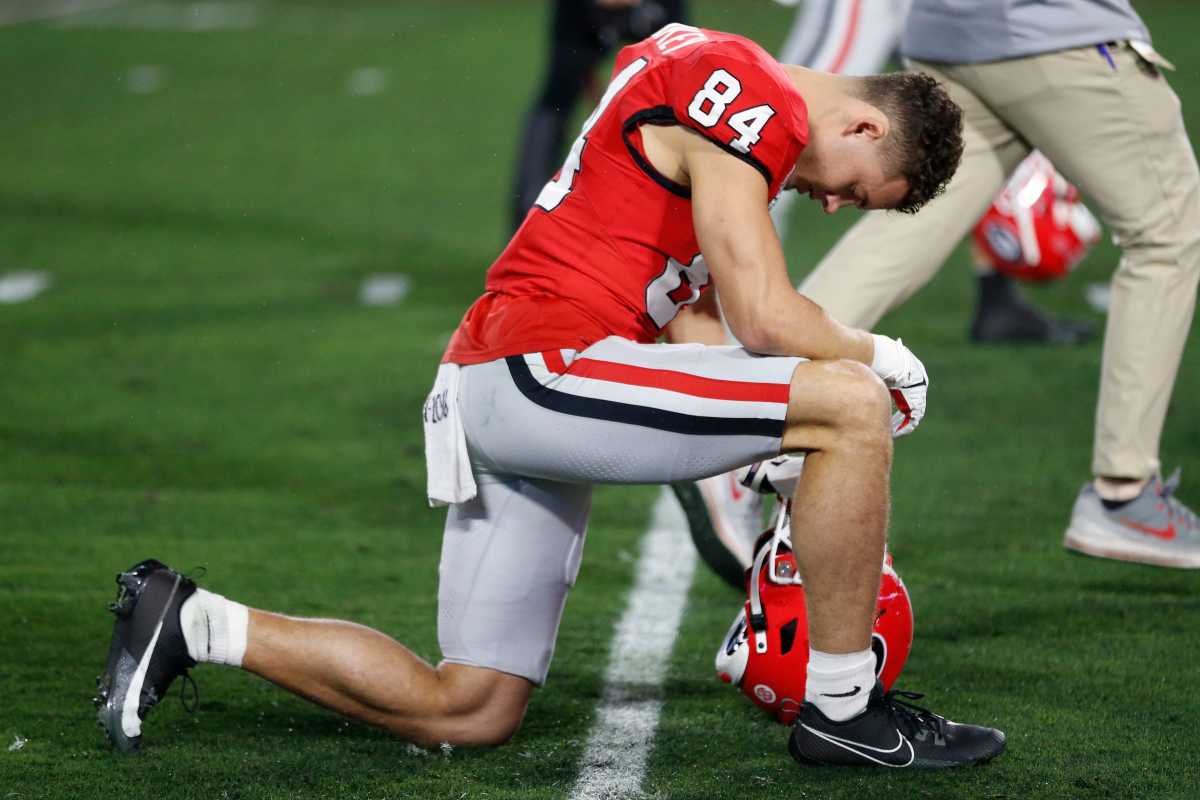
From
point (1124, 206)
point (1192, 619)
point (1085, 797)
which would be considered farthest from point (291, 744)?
point (1124, 206)

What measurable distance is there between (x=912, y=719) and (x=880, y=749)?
0.30ft

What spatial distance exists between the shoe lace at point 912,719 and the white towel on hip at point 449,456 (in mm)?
828

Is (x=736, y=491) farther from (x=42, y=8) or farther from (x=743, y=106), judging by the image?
(x=42, y=8)

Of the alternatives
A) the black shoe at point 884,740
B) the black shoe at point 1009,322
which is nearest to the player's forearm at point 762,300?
the black shoe at point 884,740

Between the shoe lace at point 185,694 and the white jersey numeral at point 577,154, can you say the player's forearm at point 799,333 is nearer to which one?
the white jersey numeral at point 577,154

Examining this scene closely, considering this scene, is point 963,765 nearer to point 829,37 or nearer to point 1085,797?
point 1085,797

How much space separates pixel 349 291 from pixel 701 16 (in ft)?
29.6

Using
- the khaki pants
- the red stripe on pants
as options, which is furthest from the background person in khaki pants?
the red stripe on pants

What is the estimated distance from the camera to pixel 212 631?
3119mm

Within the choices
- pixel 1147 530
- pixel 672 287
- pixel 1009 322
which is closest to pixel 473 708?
pixel 672 287

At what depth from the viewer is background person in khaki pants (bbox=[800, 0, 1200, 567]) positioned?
4.05 m

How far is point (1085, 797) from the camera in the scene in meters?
2.91

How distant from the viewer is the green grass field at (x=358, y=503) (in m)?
3.12

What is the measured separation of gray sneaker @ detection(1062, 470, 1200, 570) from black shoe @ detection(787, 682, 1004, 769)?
4.14ft
